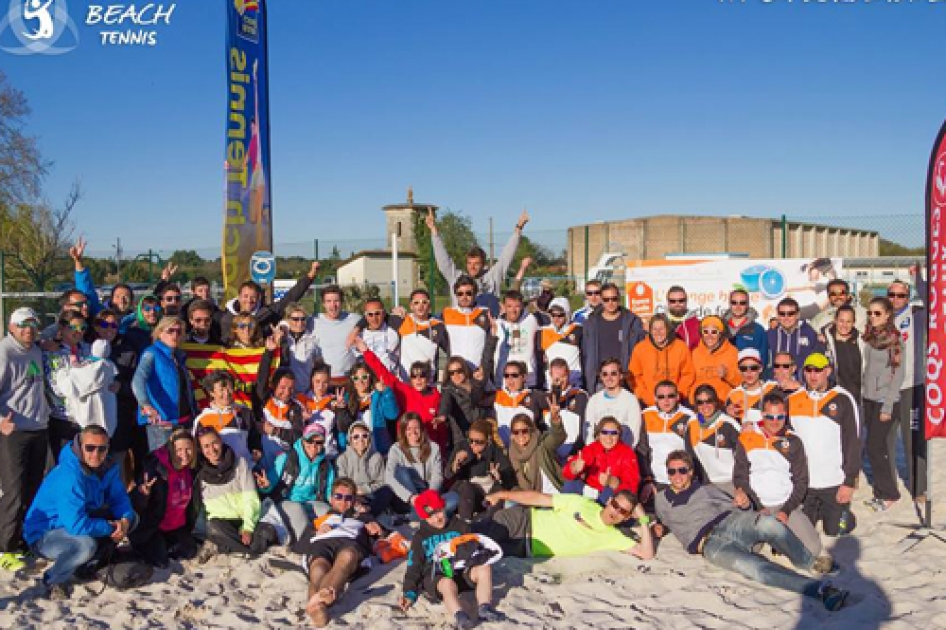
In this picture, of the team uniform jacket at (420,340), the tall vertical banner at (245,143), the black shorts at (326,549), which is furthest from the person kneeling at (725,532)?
the tall vertical banner at (245,143)

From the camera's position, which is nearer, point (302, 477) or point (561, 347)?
point (302, 477)

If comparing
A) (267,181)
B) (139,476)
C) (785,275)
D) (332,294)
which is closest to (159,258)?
(267,181)

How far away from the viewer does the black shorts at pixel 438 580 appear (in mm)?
4543

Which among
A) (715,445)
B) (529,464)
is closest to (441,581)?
(529,464)

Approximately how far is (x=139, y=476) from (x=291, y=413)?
1.19m

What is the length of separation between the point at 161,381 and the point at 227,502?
106 centimetres

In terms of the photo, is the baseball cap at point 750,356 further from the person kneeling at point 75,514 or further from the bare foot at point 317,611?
the person kneeling at point 75,514

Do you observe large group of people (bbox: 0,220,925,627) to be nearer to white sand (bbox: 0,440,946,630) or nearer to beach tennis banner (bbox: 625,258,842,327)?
white sand (bbox: 0,440,946,630)

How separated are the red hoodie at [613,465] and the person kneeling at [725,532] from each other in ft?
0.98

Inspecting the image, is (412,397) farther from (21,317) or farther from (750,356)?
(21,317)

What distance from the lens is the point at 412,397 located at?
21.8 feet

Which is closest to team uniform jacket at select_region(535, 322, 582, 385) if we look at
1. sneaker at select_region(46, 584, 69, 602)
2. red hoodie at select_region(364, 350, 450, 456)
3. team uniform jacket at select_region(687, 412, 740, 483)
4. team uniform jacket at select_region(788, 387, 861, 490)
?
red hoodie at select_region(364, 350, 450, 456)

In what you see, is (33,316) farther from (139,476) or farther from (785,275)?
(785,275)

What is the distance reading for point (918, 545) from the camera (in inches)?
213
